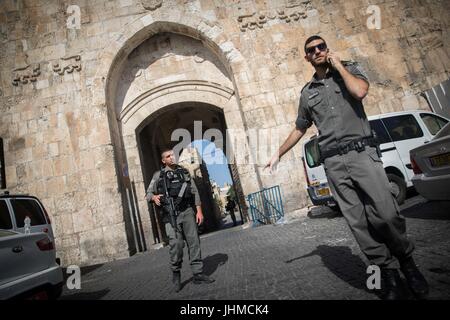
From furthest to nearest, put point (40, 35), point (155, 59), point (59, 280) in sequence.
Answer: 1. point (155, 59)
2. point (40, 35)
3. point (59, 280)

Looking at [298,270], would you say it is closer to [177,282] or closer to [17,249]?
[177,282]

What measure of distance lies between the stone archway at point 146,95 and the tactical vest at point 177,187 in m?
5.07

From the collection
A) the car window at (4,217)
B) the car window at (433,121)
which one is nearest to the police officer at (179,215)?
the car window at (4,217)

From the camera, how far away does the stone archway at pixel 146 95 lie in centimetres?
897

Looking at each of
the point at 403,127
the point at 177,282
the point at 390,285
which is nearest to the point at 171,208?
the point at 177,282

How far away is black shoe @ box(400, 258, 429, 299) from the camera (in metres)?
1.86

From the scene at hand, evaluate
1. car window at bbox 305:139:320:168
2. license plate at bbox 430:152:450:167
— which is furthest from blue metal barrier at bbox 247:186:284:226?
license plate at bbox 430:152:450:167

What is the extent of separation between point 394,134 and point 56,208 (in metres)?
9.20

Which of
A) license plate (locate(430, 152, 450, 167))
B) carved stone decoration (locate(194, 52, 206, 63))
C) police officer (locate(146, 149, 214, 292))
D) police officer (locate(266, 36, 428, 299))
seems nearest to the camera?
police officer (locate(266, 36, 428, 299))

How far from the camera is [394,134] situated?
6012 millimetres

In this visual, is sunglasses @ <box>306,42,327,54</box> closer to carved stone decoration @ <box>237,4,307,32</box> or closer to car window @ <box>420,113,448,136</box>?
car window @ <box>420,113,448,136</box>

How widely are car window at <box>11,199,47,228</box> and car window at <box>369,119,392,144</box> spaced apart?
24.3ft
